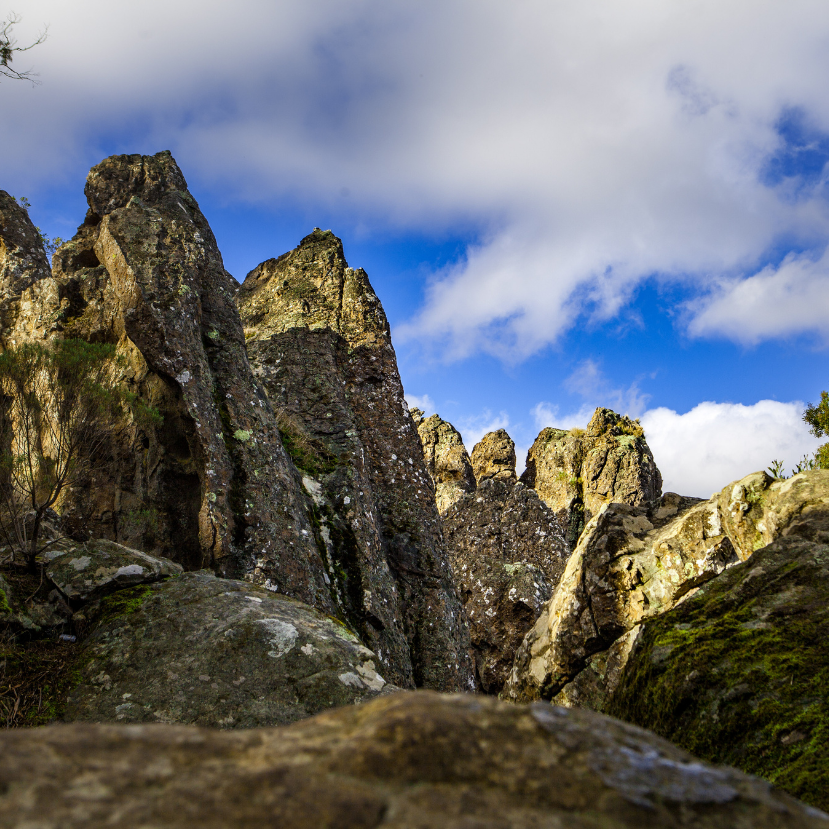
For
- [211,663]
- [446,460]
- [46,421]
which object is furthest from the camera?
[446,460]

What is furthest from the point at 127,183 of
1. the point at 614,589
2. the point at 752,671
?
the point at 752,671

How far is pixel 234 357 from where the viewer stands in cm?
1401

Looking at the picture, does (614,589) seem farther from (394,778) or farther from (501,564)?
(501,564)

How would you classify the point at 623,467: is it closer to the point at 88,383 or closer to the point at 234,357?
the point at 234,357

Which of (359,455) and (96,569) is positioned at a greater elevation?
(359,455)

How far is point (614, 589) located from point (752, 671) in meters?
3.80

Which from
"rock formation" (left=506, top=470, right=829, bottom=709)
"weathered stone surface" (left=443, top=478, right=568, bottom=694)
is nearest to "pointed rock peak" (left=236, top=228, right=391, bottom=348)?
"weathered stone surface" (left=443, top=478, right=568, bottom=694)

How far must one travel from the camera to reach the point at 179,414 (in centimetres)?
1202

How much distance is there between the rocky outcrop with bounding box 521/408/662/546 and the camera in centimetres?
3803

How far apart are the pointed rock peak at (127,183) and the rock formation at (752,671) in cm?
1701

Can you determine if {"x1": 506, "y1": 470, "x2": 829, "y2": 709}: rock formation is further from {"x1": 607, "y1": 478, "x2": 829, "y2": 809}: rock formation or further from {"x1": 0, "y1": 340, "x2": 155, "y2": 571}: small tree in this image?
{"x1": 0, "y1": 340, "x2": 155, "y2": 571}: small tree

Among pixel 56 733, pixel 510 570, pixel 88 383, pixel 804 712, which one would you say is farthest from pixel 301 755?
pixel 510 570

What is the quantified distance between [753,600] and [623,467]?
3591 centimetres

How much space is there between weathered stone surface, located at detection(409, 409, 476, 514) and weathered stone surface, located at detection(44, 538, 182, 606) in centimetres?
→ 3450
